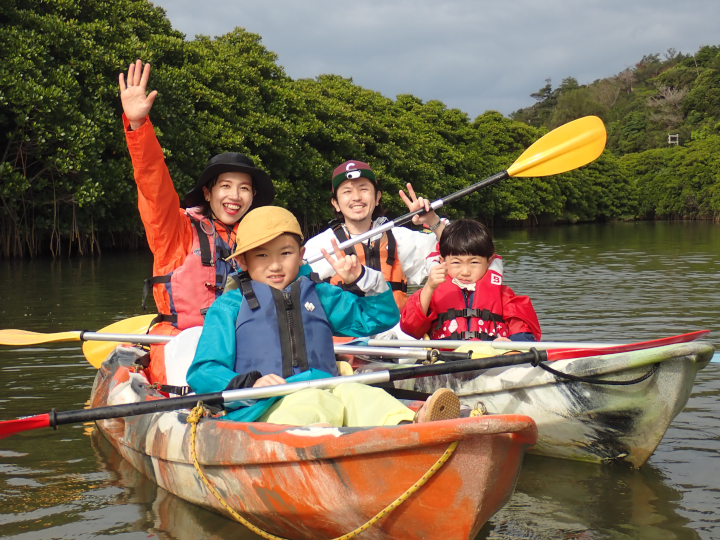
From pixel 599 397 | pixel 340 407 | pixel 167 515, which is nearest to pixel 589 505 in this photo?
pixel 599 397

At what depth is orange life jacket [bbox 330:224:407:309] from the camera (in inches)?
199

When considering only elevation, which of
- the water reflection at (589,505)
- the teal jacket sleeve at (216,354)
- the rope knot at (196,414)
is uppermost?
the teal jacket sleeve at (216,354)

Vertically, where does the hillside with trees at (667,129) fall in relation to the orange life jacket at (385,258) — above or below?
above

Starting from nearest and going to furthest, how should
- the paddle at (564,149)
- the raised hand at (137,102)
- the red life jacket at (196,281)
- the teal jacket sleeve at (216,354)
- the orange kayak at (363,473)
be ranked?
the orange kayak at (363,473) < the teal jacket sleeve at (216,354) < the raised hand at (137,102) < the red life jacket at (196,281) < the paddle at (564,149)

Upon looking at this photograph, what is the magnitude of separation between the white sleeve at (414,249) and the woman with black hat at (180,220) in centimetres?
114

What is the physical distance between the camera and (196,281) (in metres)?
4.33

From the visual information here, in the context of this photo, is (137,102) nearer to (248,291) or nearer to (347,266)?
(248,291)

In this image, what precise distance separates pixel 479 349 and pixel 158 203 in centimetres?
205

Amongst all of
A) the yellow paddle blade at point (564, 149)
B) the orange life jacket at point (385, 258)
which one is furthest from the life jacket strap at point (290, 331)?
the yellow paddle blade at point (564, 149)

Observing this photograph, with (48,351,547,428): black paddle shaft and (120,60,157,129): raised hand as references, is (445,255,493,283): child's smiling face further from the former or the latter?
(120,60,157,129): raised hand

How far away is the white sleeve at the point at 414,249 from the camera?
5230mm

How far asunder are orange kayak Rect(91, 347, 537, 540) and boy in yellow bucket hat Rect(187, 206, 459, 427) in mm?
217

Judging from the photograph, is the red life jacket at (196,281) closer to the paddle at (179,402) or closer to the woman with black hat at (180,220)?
the woman with black hat at (180,220)

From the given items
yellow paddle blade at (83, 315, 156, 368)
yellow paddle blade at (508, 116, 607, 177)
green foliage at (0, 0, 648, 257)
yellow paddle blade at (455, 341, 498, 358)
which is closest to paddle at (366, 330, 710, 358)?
yellow paddle blade at (455, 341, 498, 358)
